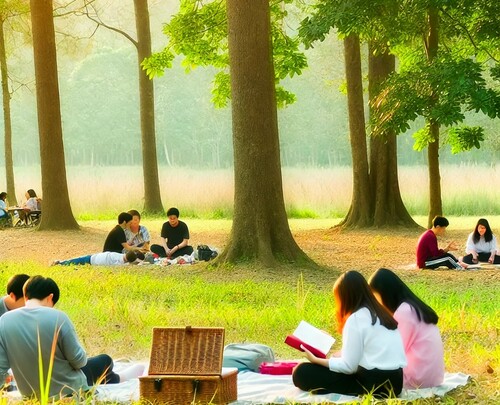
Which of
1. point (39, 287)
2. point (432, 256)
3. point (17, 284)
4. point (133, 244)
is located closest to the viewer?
point (39, 287)

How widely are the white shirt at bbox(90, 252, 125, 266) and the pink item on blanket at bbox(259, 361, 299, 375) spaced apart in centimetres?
909

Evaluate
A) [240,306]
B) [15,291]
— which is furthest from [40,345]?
[240,306]

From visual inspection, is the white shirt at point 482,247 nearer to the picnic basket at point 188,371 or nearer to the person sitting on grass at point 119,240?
the person sitting on grass at point 119,240

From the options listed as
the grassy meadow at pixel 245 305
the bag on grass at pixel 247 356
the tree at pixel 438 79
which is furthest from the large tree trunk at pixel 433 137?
the bag on grass at pixel 247 356

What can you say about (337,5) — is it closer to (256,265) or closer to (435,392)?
(256,265)

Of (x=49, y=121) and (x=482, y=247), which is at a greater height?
(x=49, y=121)

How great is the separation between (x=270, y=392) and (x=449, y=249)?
9259mm

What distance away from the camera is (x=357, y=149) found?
26516mm

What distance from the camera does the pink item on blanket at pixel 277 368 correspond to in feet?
29.8

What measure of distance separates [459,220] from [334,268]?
1436 cm

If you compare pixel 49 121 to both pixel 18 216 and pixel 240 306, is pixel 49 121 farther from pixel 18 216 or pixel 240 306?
pixel 240 306

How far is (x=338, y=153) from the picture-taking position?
3359 inches

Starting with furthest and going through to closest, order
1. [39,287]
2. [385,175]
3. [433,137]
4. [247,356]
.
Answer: [385,175]
[433,137]
[247,356]
[39,287]

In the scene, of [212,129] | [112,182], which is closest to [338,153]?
[212,129]
